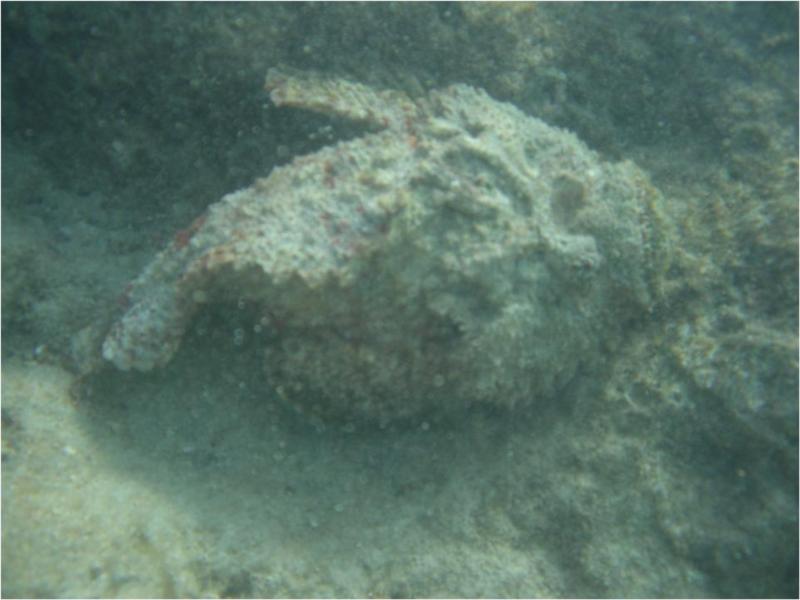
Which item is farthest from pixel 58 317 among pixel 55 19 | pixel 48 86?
pixel 55 19

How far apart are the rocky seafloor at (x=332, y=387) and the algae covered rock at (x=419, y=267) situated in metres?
0.05

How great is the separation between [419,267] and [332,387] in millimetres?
935

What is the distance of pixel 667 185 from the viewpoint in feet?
14.9

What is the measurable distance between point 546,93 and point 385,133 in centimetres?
196

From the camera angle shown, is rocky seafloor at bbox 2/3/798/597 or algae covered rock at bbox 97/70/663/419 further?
rocky seafloor at bbox 2/3/798/597

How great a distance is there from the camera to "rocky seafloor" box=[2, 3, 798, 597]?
3.21 meters

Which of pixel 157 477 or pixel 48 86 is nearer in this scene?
pixel 157 477

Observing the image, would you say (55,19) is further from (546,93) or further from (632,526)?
(632,526)

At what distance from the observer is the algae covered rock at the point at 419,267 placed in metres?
2.97

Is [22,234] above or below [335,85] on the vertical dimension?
below

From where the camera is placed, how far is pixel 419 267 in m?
2.96

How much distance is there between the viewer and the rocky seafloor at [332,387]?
321cm

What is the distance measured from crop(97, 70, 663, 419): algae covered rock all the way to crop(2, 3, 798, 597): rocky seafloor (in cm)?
5

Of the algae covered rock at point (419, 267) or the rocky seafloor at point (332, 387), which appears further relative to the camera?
the rocky seafloor at point (332, 387)
